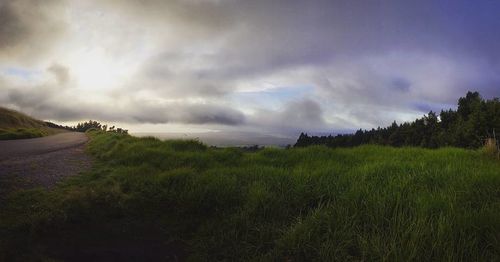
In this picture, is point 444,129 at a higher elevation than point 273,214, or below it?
higher

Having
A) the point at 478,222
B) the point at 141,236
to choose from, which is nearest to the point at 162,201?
the point at 141,236

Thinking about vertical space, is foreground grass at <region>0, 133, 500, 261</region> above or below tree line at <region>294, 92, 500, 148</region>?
below

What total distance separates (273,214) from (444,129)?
59.0 metres

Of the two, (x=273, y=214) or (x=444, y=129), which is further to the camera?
(x=444, y=129)

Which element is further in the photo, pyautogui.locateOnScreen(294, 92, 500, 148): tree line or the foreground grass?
pyautogui.locateOnScreen(294, 92, 500, 148): tree line

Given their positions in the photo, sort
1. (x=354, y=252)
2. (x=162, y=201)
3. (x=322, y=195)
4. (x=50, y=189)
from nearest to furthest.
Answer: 1. (x=354, y=252)
2. (x=322, y=195)
3. (x=162, y=201)
4. (x=50, y=189)

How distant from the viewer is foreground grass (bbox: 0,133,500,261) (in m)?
4.66

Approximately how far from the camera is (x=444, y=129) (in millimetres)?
56562

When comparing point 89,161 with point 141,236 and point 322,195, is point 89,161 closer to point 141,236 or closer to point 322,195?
point 141,236

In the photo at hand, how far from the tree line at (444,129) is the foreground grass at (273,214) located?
22.0m

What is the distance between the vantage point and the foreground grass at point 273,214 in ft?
15.3

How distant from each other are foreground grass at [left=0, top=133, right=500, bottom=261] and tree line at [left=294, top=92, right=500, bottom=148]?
22.0m

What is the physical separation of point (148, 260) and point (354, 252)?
2.85 meters

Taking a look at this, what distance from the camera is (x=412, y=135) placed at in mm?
64938
